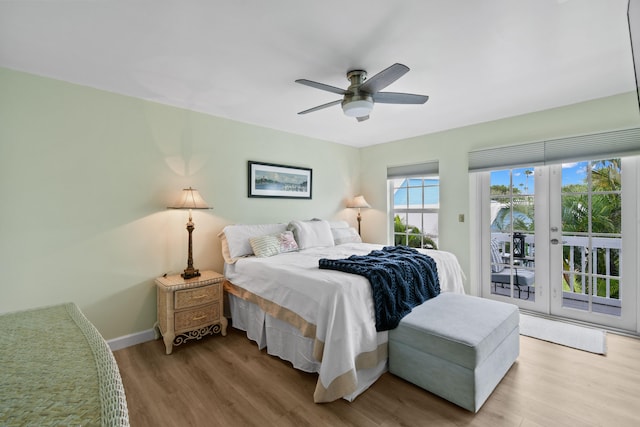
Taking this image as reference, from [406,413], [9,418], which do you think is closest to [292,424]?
[406,413]

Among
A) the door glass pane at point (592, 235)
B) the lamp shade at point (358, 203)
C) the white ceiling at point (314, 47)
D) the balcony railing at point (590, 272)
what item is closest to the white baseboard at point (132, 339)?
the white ceiling at point (314, 47)

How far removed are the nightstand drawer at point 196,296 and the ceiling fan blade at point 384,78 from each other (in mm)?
2269

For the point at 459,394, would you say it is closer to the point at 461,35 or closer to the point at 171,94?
the point at 461,35

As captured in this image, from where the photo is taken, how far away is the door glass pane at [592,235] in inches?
118

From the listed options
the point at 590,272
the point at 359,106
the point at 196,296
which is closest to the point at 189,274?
the point at 196,296

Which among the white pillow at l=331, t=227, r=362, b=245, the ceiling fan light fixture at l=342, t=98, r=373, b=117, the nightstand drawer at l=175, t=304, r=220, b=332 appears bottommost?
the nightstand drawer at l=175, t=304, r=220, b=332

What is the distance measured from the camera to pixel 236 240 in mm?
3172

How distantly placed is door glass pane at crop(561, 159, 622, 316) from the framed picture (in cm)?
317

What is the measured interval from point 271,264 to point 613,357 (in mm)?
3063

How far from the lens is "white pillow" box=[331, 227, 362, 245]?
13.5 feet

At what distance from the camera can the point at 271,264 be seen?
2678mm

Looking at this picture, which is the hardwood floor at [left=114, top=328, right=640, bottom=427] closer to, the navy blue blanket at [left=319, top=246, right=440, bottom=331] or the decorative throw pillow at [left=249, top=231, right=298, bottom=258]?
the navy blue blanket at [left=319, top=246, right=440, bottom=331]

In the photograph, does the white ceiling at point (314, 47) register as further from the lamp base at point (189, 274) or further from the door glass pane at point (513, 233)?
the lamp base at point (189, 274)

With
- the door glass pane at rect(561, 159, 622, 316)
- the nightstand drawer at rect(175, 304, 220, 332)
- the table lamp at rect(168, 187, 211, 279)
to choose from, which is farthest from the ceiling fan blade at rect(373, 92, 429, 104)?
the nightstand drawer at rect(175, 304, 220, 332)
